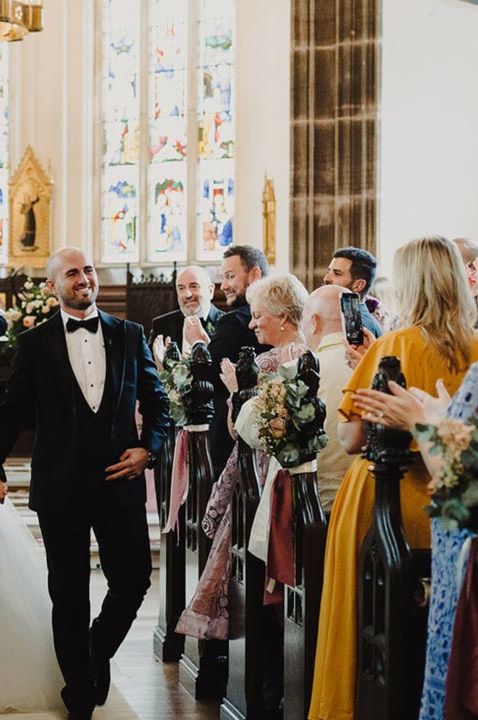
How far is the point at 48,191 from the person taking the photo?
14906 mm

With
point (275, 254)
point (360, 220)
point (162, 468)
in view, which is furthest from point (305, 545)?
point (275, 254)

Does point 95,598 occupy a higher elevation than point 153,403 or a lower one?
lower

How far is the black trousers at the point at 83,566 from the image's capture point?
461 centimetres

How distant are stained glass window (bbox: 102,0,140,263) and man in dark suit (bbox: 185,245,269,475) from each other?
9.34 metres

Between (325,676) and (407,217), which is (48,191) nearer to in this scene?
(407,217)

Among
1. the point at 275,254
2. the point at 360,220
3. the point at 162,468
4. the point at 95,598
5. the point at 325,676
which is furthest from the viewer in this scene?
the point at 275,254

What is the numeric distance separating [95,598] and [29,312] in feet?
18.6

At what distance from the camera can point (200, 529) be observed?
5.24 m

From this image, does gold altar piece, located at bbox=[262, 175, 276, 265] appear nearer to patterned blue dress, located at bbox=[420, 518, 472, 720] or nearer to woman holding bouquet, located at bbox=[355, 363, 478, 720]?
woman holding bouquet, located at bbox=[355, 363, 478, 720]

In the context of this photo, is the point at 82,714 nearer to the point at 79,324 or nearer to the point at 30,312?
the point at 79,324

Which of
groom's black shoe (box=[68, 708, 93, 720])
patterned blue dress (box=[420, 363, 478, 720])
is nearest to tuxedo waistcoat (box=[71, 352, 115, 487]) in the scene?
groom's black shoe (box=[68, 708, 93, 720])

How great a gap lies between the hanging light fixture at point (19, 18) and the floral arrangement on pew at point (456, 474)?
7.48 m

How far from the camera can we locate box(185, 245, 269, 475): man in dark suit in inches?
220

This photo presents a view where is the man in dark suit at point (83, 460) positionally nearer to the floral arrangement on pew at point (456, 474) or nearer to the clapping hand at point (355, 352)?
the clapping hand at point (355, 352)
